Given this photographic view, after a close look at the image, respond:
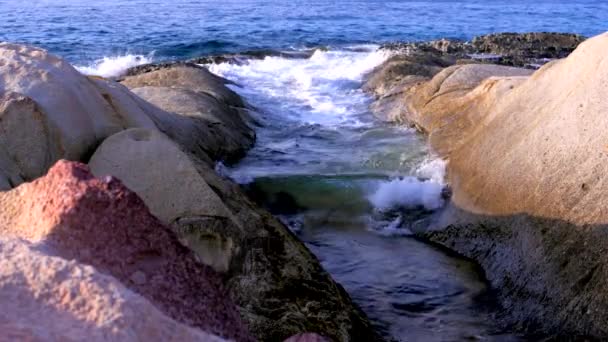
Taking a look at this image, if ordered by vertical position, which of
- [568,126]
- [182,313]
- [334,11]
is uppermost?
[182,313]

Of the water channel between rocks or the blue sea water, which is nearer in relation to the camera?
the water channel between rocks

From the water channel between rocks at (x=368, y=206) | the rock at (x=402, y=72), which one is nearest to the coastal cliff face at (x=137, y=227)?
the water channel between rocks at (x=368, y=206)

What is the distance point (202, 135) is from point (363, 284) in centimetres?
331

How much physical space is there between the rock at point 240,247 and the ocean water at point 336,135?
0.88 metres

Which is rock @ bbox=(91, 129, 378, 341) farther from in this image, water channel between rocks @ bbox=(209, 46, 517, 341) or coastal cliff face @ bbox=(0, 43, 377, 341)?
water channel between rocks @ bbox=(209, 46, 517, 341)

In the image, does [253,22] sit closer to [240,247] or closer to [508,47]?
[508,47]

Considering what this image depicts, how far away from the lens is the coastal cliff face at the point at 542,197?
5250mm

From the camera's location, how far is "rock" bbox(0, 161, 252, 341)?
7.29ft

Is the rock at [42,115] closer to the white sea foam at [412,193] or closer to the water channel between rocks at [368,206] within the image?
the water channel between rocks at [368,206]

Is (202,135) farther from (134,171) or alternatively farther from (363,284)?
(134,171)

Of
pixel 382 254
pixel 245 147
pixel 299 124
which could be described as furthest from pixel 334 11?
pixel 382 254

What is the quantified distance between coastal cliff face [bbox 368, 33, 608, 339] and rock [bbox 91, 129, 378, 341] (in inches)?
54.5

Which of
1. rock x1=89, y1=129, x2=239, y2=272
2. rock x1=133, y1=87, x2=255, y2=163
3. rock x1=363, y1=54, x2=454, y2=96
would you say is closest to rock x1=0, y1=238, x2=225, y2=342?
rock x1=89, y1=129, x2=239, y2=272

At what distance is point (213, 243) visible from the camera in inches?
179
